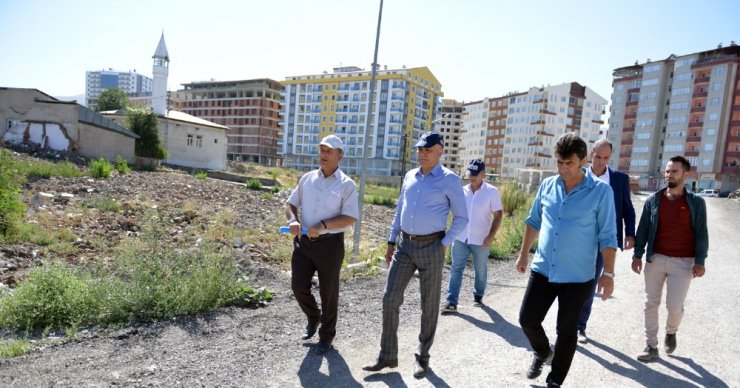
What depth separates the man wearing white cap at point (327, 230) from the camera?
14.3ft

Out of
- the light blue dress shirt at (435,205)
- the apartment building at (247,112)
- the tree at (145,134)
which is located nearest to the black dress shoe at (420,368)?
the light blue dress shirt at (435,205)

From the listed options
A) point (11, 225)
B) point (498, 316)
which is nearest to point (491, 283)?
point (498, 316)

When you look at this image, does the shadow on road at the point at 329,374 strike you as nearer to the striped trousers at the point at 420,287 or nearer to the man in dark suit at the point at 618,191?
the striped trousers at the point at 420,287

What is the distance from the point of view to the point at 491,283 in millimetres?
8133

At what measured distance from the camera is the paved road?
401 centimetres

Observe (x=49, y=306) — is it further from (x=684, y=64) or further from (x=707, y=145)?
(x=684, y=64)

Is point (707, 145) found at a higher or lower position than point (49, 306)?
higher

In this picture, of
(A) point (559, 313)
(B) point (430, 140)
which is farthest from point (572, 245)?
(B) point (430, 140)

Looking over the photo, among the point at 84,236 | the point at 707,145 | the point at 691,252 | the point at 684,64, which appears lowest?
the point at 84,236

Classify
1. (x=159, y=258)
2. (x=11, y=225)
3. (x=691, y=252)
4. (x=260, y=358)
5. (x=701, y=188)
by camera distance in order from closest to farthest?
1. (x=260, y=358)
2. (x=691, y=252)
3. (x=159, y=258)
4. (x=11, y=225)
5. (x=701, y=188)

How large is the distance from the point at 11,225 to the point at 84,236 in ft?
4.58

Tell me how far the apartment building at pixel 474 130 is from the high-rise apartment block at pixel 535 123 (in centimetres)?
112

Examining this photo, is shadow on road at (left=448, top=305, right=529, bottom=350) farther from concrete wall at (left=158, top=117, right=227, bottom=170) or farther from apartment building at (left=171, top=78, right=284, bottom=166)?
apartment building at (left=171, top=78, right=284, bottom=166)

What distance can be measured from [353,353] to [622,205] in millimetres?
3284
